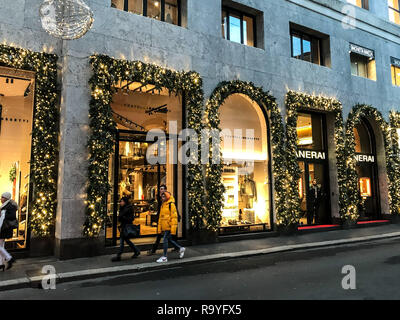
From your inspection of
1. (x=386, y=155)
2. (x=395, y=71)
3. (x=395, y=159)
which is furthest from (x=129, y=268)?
(x=395, y=71)

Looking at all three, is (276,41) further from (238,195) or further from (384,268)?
(384,268)

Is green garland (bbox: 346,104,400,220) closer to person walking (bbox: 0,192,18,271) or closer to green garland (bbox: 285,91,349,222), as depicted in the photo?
green garland (bbox: 285,91,349,222)

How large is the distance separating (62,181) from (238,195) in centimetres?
689

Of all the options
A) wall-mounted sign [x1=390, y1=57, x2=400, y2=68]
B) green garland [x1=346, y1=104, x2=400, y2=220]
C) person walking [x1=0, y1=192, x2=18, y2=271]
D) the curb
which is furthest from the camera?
wall-mounted sign [x1=390, y1=57, x2=400, y2=68]

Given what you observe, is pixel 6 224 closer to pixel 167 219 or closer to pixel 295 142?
pixel 167 219

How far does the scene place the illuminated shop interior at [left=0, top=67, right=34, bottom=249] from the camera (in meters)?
9.91

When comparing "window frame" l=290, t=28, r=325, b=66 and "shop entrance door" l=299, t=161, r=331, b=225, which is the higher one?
"window frame" l=290, t=28, r=325, b=66

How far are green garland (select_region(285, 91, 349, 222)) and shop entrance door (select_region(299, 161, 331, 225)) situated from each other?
733 millimetres

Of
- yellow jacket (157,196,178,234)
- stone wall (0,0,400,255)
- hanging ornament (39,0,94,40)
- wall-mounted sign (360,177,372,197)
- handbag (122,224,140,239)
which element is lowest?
handbag (122,224,140,239)

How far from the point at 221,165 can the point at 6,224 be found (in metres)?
7.06

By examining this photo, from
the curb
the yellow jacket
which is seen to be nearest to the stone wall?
the curb

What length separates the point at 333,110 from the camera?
1565 cm

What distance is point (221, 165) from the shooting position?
39.2ft

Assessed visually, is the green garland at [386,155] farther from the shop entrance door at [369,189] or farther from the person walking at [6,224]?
the person walking at [6,224]
